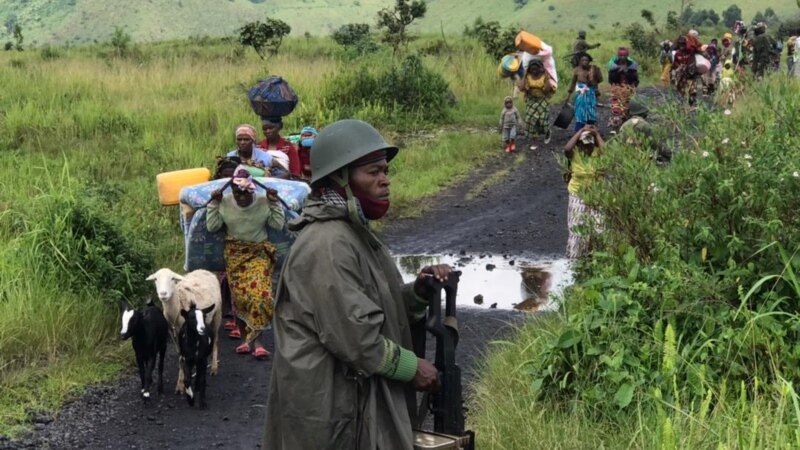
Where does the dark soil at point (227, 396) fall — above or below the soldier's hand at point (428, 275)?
below

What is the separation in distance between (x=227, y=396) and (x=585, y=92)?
9970mm

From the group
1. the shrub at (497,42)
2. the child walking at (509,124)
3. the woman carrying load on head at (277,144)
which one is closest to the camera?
the woman carrying load on head at (277,144)

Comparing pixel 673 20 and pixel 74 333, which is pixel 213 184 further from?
pixel 673 20

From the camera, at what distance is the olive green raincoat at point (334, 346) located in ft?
10.1

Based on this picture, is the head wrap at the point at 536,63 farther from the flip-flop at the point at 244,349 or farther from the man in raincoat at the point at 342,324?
the man in raincoat at the point at 342,324

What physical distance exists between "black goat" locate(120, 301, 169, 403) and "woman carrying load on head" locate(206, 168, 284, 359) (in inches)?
33.0

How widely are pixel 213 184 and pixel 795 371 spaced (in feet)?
14.7

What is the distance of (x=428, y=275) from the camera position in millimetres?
3406

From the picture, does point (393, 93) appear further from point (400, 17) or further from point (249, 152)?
point (249, 152)

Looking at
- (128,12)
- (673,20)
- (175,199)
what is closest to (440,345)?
(175,199)

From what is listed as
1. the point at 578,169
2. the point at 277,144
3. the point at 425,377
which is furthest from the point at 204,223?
the point at 425,377

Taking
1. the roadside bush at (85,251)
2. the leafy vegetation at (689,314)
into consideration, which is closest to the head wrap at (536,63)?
the roadside bush at (85,251)

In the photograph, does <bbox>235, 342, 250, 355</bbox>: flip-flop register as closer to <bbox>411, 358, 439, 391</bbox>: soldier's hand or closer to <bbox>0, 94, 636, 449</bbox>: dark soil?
<bbox>0, 94, 636, 449</bbox>: dark soil

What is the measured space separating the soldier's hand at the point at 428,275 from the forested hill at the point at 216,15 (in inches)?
2729
